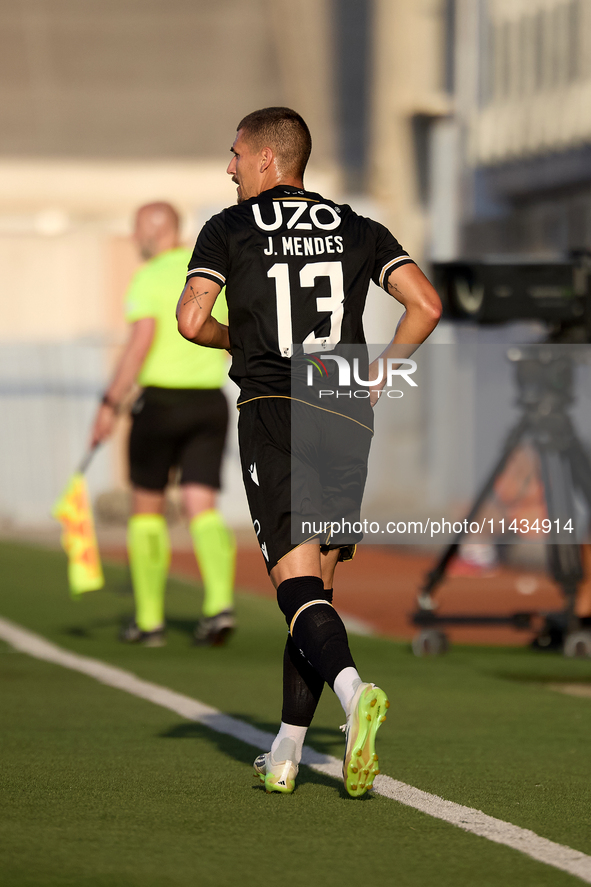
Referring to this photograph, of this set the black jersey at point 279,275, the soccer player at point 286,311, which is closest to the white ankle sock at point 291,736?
the soccer player at point 286,311

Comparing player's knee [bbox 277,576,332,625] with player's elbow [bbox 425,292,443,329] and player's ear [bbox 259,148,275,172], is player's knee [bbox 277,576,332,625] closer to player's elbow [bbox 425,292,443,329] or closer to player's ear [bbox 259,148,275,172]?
player's elbow [bbox 425,292,443,329]

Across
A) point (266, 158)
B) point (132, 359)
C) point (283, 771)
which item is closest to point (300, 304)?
point (266, 158)

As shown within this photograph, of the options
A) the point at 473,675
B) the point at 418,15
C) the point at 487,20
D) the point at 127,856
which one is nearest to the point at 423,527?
the point at 473,675

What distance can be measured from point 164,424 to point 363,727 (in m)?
3.89

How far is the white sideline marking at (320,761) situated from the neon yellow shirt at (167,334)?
1391 mm

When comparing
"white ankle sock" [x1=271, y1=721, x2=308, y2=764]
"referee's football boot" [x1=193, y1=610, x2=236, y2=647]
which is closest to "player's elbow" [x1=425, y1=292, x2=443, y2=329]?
"white ankle sock" [x1=271, y1=721, x2=308, y2=764]

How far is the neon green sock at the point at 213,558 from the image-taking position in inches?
299

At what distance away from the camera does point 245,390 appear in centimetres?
422

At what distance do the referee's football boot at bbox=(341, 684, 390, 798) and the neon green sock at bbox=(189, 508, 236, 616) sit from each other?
3716 mm

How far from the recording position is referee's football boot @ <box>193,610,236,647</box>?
25.1 ft

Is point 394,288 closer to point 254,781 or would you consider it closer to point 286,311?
point 286,311

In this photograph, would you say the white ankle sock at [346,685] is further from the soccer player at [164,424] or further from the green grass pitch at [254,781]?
the soccer player at [164,424]

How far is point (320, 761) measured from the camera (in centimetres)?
485

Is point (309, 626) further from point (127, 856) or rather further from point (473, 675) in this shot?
point (473, 675)
